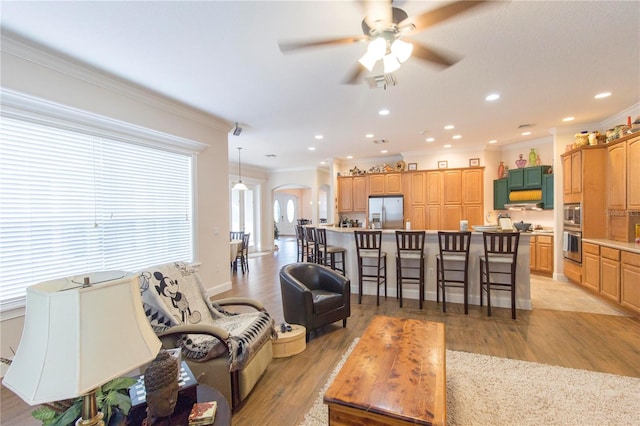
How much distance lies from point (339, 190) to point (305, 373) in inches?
245

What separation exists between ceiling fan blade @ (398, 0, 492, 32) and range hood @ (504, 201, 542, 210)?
18.1ft

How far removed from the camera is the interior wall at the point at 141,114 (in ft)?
8.26

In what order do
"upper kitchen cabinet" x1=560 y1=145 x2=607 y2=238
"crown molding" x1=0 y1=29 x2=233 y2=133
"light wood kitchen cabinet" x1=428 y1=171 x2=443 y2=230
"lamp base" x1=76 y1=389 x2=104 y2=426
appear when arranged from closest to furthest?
1. "lamp base" x1=76 y1=389 x2=104 y2=426
2. "crown molding" x1=0 y1=29 x2=233 y2=133
3. "upper kitchen cabinet" x1=560 y1=145 x2=607 y2=238
4. "light wood kitchen cabinet" x1=428 y1=171 x2=443 y2=230

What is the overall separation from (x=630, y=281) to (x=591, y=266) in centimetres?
91

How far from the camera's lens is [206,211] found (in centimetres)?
461

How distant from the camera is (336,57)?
275 centimetres

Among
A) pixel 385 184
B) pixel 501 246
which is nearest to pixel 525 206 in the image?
pixel 385 184

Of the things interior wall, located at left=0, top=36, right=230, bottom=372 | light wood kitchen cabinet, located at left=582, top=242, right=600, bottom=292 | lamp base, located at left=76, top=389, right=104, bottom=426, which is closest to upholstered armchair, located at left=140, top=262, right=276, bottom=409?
lamp base, located at left=76, top=389, right=104, bottom=426

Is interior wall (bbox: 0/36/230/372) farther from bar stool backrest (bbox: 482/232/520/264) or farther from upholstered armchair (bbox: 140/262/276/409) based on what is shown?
bar stool backrest (bbox: 482/232/520/264)

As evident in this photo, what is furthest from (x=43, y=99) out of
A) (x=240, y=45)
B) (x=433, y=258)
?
(x=433, y=258)

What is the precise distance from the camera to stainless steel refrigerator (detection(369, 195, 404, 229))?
7395mm

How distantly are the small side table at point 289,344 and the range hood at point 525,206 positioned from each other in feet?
19.2

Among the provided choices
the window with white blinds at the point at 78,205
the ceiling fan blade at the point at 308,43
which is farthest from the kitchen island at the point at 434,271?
the ceiling fan blade at the point at 308,43

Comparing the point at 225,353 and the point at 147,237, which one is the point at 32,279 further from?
the point at 225,353
